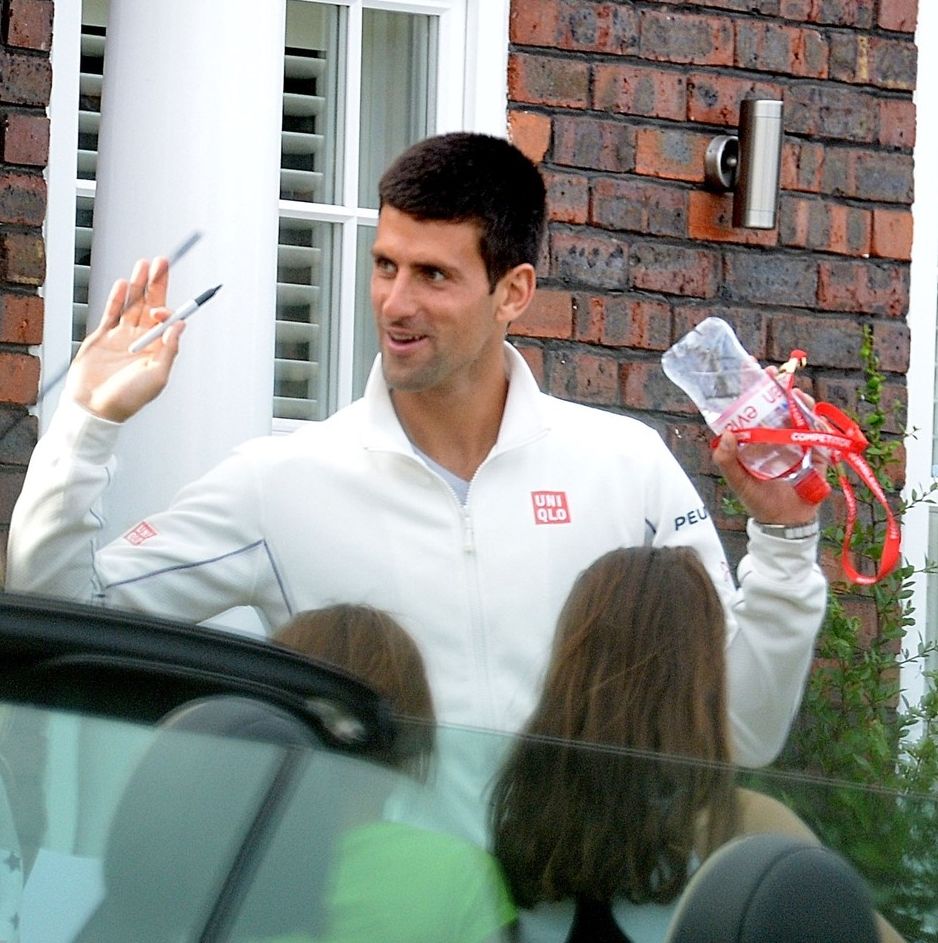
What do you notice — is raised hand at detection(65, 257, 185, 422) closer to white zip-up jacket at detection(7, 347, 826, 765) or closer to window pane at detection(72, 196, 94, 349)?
white zip-up jacket at detection(7, 347, 826, 765)

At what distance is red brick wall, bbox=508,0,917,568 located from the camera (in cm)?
516

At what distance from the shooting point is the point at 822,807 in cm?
192

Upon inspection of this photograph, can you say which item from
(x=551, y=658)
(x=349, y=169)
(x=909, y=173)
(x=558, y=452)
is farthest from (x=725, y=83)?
(x=551, y=658)

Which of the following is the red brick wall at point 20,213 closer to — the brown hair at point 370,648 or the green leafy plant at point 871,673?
the green leafy plant at point 871,673

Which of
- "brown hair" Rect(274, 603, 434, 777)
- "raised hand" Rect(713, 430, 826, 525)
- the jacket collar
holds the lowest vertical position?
"brown hair" Rect(274, 603, 434, 777)

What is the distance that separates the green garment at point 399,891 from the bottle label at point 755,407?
1.58 meters

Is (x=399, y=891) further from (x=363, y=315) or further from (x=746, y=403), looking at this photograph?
(x=363, y=315)

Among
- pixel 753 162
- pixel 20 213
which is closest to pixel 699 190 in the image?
pixel 753 162

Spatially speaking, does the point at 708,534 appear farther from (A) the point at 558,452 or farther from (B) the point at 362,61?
(B) the point at 362,61

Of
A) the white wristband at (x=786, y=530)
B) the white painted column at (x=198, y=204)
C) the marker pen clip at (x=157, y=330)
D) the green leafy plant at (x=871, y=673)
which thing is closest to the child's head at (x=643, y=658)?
the white wristband at (x=786, y=530)

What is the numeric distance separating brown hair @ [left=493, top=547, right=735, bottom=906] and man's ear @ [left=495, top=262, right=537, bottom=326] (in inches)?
32.4

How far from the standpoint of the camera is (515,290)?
145 inches

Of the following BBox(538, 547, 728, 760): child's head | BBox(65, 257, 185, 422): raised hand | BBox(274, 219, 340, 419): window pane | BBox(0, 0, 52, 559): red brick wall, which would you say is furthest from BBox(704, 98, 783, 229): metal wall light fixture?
BBox(538, 547, 728, 760): child's head

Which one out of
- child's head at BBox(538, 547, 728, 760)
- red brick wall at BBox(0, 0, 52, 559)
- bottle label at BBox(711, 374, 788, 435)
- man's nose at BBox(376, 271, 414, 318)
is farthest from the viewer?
red brick wall at BBox(0, 0, 52, 559)
